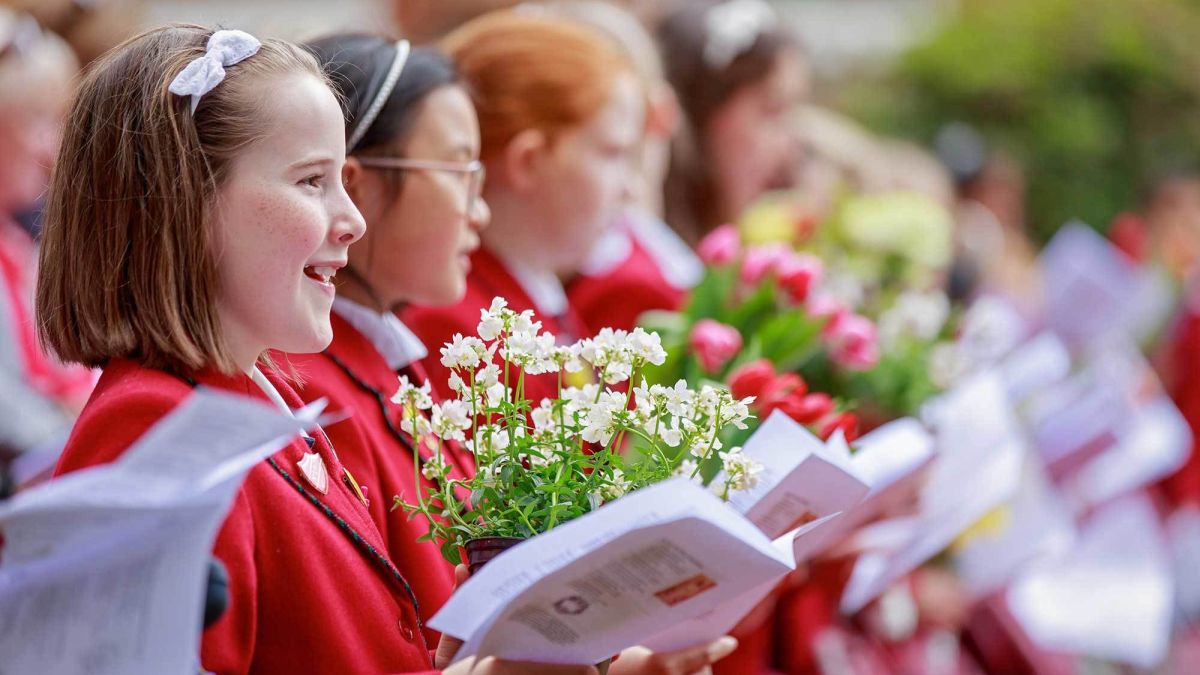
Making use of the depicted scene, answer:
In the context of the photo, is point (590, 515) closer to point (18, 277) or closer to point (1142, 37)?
point (18, 277)

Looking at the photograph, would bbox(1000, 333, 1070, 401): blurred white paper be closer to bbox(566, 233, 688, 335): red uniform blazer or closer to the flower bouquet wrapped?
bbox(566, 233, 688, 335): red uniform blazer

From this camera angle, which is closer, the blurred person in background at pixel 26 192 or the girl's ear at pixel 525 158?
the girl's ear at pixel 525 158

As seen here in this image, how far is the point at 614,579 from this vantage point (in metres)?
1.81

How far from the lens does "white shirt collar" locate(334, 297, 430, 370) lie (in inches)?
99.5

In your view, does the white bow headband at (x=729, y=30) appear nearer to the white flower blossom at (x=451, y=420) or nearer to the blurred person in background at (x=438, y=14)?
the blurred person in background at (x=438, y=14)

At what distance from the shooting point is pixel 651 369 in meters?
2.96

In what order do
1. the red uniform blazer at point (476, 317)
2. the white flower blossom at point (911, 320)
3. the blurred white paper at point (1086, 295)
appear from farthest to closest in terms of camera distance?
the blurred white paper at point (1086, 295) → the white flower blossom at point (911, 320) → the red uniform blazer at point (476, 317)

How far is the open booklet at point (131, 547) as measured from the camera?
4.63ft

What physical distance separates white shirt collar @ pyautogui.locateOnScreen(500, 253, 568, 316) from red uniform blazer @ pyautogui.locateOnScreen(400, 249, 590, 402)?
0.5 inches

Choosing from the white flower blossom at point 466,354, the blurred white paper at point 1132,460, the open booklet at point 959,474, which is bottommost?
the blurred white paper at point 1132,460

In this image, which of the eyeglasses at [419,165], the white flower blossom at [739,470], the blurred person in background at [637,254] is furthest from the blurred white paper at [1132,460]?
the white flower blossom at [739,470]

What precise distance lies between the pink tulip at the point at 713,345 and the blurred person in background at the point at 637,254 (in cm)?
63

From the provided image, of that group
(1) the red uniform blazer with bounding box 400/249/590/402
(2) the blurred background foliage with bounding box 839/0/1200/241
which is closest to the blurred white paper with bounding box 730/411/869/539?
(1) the red uniform blazer with bounding box 400/249/590/402

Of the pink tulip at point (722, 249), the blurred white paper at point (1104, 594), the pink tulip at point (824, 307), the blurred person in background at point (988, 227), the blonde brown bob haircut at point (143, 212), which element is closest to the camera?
the blonde brown bob haircut at point (143, 212)
